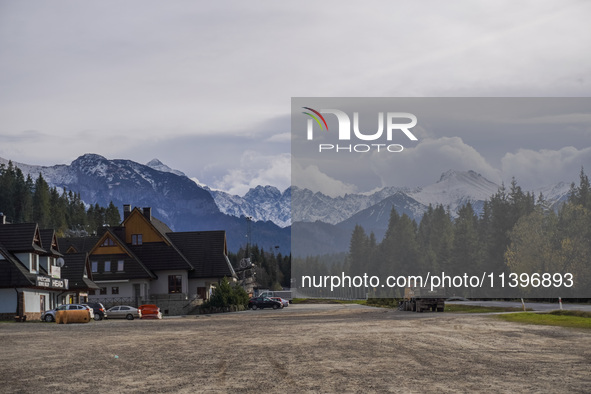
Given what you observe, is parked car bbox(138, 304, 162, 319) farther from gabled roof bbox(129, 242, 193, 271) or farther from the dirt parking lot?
the dirt parking lot

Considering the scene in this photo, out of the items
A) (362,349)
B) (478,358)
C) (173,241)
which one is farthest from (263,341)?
(173,241)

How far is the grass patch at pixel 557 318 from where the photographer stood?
37.5m

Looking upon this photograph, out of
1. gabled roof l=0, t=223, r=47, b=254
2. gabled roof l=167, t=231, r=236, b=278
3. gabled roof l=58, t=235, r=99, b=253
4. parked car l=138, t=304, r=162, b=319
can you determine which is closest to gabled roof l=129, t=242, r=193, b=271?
gabled roof l=167, t=231, r=236, b=278

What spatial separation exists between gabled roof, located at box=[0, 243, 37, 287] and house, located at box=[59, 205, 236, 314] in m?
22.4

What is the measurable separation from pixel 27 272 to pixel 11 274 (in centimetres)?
230

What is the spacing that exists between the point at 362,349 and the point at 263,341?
5.74m

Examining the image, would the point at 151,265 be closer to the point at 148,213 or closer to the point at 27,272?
the point at 148,213

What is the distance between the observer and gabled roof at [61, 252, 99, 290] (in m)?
75.2

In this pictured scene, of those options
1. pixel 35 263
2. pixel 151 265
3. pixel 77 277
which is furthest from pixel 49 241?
pixel 151 265

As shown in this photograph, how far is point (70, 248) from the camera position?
9119 cm

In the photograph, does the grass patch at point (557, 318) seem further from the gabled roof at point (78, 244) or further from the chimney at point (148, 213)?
the gabled roof at point (78, 244)

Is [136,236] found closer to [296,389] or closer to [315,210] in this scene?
[315,210]

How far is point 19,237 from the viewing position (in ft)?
208

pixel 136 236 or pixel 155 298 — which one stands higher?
pixel 136 236
